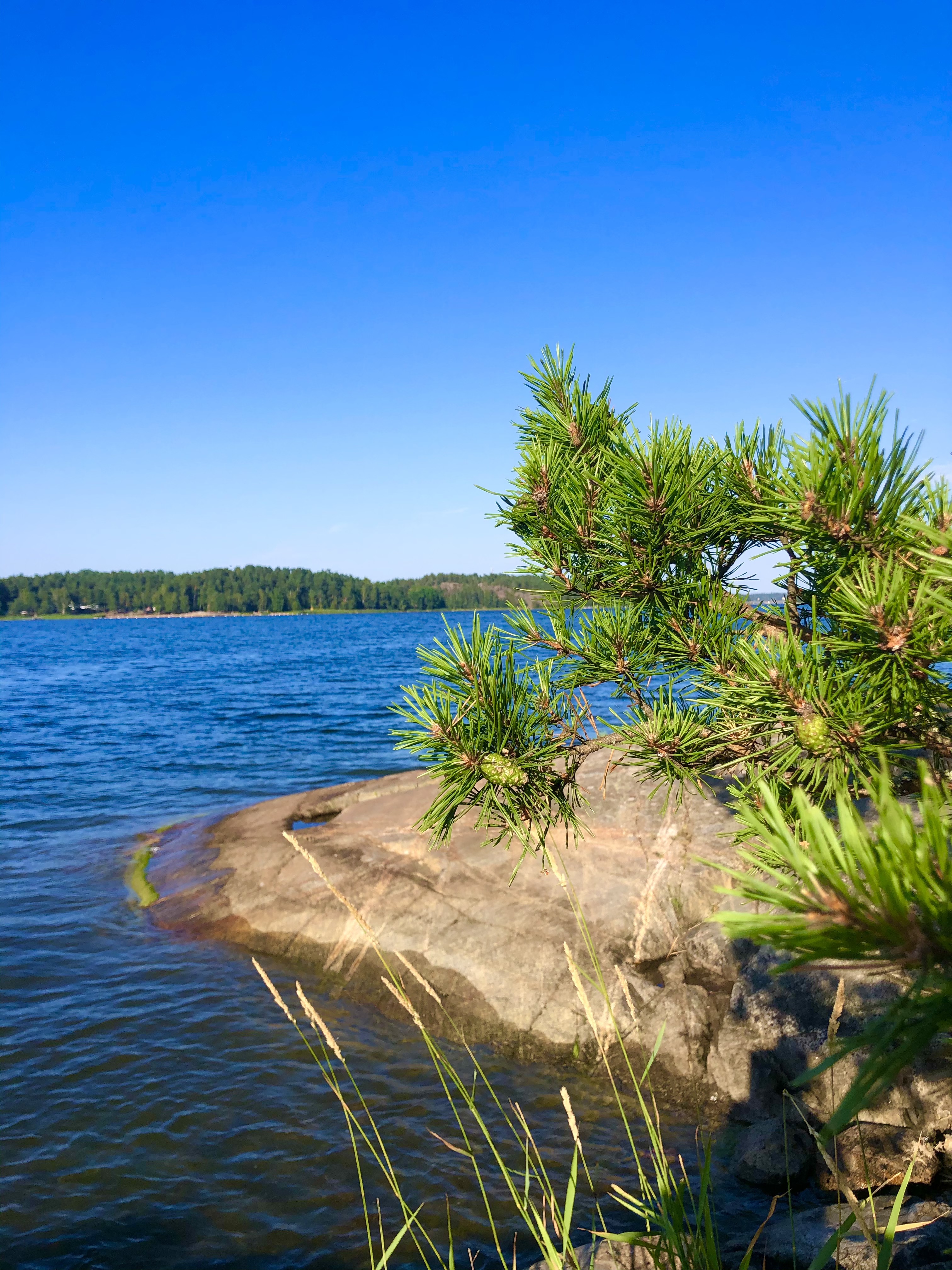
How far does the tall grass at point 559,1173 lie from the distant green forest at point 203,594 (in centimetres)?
15616

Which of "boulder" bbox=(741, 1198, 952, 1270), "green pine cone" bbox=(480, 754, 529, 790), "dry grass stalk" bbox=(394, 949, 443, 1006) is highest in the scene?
"green pine cone" bbox=(480, 754, 529, 790)

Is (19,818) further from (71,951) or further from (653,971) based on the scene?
(653,971)

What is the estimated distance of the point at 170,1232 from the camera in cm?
614

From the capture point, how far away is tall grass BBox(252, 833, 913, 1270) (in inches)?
106

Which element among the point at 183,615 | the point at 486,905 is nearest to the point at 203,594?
the point at 183,615

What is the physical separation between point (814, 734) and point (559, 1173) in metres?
5.81

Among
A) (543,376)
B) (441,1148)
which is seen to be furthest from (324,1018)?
(543,376)

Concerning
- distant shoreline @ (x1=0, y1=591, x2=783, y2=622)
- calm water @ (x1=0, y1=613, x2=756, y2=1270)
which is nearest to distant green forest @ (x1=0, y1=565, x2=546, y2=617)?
distant shoreline @ (x1=0, y1=591, x2=783, y2=622)

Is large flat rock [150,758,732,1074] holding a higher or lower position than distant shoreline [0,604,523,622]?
lower

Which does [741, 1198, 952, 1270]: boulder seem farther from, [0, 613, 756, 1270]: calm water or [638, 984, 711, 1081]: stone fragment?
[638, 984, 711, 1081]: stone fragment

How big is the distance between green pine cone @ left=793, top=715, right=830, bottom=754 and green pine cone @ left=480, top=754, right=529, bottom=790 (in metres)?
1.14

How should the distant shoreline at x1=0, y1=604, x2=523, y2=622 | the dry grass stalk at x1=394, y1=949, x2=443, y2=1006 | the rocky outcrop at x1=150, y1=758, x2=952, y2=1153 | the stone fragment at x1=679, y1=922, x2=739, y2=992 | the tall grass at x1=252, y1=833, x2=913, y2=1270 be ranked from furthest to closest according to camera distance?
the distant shoreline at x1=0, y1=604, x2=523, y2=622, the stone fragment at x1=679, y1=922, x2=739, y2=992, the rocky outcrop at x1=150, y1=758, x2=952, y2=1153, the dry grass stalk at x1=394, y1=949, x2=443, y2=1006, the tall grass at x1=252, y1=833, x2=913, y2=1270

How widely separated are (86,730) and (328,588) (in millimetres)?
163511

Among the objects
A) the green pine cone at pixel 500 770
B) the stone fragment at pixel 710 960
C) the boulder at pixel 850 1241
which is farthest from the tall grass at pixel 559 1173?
the stone fragment at pixel 710 960
